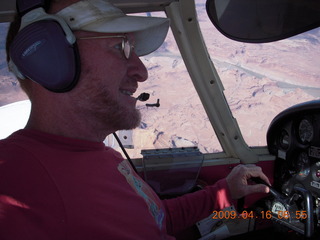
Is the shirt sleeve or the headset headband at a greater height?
the headset headband

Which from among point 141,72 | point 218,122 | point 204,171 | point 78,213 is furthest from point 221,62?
point 78,213

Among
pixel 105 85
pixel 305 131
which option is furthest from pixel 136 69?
pixel 305 131

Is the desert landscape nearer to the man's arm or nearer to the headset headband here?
the man's arm

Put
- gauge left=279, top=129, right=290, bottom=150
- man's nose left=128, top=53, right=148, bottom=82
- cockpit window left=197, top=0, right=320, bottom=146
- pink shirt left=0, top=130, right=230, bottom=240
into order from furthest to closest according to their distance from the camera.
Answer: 1. gauge left=279, top=129, right=290, bottom=150
2. cockpit window left=197, top=0, right=320, bottom=146
3. man's nose left=128, top=53, right=148, bottom=82
4. pink shirt left=0, top=130, right=230, bottom=240

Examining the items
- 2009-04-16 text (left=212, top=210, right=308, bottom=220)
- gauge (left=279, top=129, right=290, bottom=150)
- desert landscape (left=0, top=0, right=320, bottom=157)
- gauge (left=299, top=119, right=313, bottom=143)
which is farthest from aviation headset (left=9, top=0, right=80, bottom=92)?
gauge (left=279, top=129, right=290, bottom=150)

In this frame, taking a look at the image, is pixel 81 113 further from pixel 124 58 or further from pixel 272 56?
pixel 272 56

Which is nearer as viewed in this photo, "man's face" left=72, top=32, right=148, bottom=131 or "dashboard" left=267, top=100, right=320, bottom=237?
"man's face" left=72, top=32, right=148, bottom=131

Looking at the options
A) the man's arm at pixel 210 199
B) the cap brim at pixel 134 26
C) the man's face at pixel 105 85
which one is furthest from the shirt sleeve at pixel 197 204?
the cap brim at pixel 134 26
